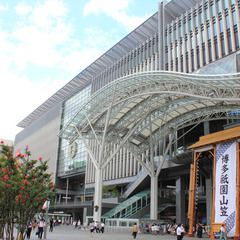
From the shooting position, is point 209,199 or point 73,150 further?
point 73,150

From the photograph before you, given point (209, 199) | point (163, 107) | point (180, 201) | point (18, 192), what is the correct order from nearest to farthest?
point (18, 192) < point (209, 199) < point (163, 107) < point (180, 201)

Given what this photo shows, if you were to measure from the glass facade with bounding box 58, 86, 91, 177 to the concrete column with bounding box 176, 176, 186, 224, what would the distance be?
33.5m

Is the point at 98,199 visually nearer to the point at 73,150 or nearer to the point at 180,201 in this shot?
the point at 180,201

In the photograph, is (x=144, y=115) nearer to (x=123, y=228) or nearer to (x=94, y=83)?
(x=123, y=228)

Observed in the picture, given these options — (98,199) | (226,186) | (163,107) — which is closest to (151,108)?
(163,107)

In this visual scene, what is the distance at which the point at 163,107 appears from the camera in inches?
1471

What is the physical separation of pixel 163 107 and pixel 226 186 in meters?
15.2

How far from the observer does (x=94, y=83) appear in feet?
233

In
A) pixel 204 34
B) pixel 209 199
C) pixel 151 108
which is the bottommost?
pixel 209 199

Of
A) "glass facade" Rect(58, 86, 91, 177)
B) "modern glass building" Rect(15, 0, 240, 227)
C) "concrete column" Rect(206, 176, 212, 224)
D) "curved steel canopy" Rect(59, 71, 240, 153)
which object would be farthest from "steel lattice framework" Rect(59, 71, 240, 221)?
"glass facade" Rect(58, 86, 91, 177)

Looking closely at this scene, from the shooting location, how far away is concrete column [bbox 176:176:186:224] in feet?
132

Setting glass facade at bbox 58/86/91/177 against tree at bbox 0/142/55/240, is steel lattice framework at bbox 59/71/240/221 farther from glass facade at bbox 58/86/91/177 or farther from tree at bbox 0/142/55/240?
glass facade at bbox 58/86/91/177

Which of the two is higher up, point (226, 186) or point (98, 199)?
point (226, 186)

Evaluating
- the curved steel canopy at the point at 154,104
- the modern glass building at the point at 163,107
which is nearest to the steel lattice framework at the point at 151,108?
the curved steel canopy at the point at 154,104
